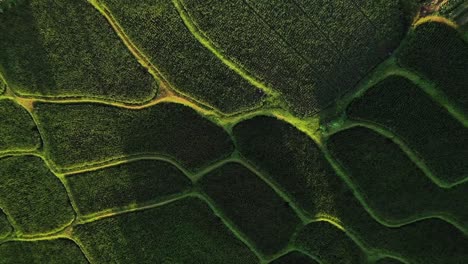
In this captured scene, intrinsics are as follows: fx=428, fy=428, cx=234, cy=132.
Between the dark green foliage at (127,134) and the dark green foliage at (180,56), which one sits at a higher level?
the dark green foliage at (180,56)

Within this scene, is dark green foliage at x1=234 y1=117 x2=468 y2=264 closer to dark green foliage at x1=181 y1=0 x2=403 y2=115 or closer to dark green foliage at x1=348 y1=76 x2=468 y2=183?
dark green foliage at x1=181 y1=0 x2=403 y2=115

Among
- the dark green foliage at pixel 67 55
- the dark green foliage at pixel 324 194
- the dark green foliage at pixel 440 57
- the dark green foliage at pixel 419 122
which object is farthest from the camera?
the dark green foliage at pixel 324 194

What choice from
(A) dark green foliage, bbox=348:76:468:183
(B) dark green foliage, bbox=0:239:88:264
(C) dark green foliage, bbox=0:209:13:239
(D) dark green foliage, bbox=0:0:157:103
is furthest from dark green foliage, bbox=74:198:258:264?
(A) dark green foliage, bbox=348:76:468:183

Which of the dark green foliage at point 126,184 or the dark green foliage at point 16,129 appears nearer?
the dark green foliage at point 16,129

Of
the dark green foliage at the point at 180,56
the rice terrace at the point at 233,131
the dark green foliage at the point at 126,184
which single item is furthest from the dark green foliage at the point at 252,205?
the dark green foliage at the point at 180,56

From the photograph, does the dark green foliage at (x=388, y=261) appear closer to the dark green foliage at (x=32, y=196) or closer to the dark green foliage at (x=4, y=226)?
the dark green foliage at (x=32, y=196)

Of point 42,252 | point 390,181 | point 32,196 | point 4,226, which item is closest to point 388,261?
point 390,181
